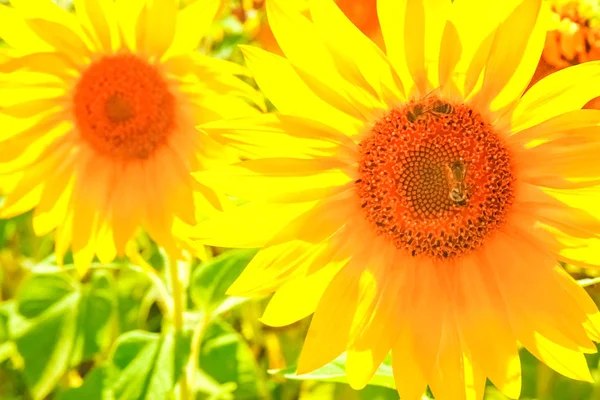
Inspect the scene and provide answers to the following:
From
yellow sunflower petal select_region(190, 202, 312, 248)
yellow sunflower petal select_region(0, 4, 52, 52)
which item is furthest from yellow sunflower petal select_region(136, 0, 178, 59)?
yellow sunflower petal select_region(190, 202, 312, 248)

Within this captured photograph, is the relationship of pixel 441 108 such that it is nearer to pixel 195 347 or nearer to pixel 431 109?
pixel 431 109

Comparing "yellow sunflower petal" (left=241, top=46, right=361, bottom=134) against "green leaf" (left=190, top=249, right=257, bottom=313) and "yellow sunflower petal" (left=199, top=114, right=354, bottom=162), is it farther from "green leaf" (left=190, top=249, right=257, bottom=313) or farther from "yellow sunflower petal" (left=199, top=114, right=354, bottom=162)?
"green leaf" (left=190, top=249, right=257, bottom=313)

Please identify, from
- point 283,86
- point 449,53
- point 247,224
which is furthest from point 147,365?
point 449,53

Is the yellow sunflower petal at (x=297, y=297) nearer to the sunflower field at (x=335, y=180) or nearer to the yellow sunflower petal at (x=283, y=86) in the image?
the sunflower field at (x=335, y=180)

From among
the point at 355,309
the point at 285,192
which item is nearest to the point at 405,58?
the point at 285,192

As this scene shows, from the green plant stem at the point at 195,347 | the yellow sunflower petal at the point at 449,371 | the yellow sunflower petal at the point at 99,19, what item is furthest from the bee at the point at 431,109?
the green plant stem at the point at 195,347

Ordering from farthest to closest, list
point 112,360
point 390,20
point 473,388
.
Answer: point 112,360
point 473,388
point 390,20

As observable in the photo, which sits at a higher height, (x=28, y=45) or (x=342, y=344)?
(x=28, y=45)

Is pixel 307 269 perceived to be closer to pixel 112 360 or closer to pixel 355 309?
pixel 355 309
